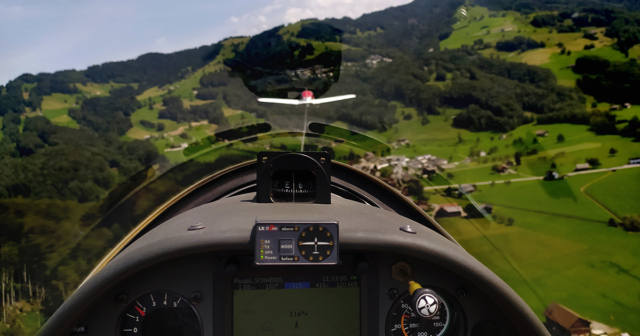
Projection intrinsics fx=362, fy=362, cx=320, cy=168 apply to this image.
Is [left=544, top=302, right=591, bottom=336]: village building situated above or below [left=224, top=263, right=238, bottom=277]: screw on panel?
below

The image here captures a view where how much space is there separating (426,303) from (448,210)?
6585 millimetres

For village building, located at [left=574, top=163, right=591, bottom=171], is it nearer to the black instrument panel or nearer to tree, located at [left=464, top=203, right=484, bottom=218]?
tree, located at [left=464, top=203, right=484, bottom=218]

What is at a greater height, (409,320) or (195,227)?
(195,227)

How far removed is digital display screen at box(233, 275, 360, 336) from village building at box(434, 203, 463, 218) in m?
6.17

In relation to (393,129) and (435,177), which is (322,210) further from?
(393,129)

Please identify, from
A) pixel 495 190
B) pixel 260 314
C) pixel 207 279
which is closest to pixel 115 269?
pixel 207 279

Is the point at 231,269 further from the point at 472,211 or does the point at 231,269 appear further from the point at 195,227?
the point at 472,211

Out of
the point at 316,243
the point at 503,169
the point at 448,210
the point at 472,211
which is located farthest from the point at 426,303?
the point at 503,169

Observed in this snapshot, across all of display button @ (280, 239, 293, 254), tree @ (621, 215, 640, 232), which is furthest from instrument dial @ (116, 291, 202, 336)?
tree @ (621, 215, 640, 232)

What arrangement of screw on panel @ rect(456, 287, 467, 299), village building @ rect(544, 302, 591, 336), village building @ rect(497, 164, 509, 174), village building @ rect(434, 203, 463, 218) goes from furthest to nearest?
village building @ rect(497, 164, 509, 174)
village building @ rect(434, 203, 463, 218)
village building @ rect(544, 302, 591, 336)
screw on panel @ rect(456, 287, 467, 299)

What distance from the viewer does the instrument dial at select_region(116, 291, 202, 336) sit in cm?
144

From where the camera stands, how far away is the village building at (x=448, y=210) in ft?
23.7

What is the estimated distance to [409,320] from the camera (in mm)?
1525

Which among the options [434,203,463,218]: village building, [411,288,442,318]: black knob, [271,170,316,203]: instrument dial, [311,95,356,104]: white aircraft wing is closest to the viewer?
[411,288,442,318]: black knob
